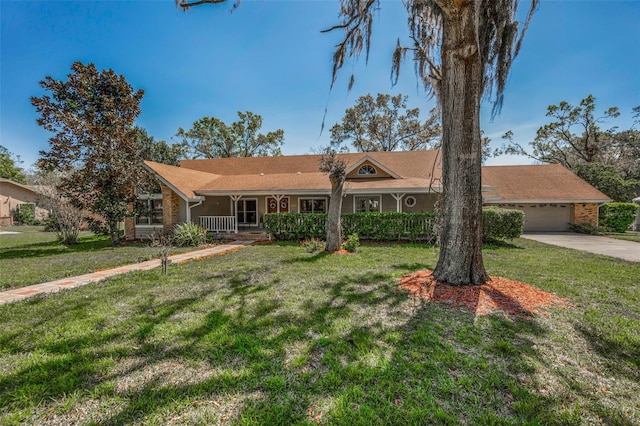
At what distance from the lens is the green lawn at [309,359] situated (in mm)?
2215

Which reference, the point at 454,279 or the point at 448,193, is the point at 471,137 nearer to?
the point at 448,193

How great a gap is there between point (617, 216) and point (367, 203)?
643 inches

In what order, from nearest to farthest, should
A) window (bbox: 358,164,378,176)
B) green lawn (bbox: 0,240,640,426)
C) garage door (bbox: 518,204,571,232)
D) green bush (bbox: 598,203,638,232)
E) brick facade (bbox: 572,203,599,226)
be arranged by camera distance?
green lawn (bbox: 0,240,640,426) < window (bbox: 358,164,378,176) < brick facade (bbox: 572,203,599,226) < garage door (bbox: 518,204,571,232) < green bush (bbox: 598,203,638,232)

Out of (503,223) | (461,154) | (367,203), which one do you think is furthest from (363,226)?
(461,154)

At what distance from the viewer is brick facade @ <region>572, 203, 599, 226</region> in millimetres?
16062

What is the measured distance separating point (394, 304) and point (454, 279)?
5.32 feet

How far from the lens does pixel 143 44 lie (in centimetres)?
953

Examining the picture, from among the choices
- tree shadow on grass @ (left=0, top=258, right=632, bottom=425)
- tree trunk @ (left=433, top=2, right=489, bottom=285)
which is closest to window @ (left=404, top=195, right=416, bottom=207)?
tree trunk @ (left=433, top=2, right=489, bottom=285)

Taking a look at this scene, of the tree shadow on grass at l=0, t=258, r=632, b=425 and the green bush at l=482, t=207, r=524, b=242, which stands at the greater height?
the green bush at l=482, t=207, r=524, b=242

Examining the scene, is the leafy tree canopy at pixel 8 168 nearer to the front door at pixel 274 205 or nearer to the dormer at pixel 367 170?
the front door at pixel 274 205

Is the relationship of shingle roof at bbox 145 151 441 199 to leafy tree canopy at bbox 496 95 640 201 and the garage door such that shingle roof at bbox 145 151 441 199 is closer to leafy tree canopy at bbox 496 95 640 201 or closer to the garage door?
the garage door

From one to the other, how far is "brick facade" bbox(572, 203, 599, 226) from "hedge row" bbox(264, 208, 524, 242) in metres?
9.68

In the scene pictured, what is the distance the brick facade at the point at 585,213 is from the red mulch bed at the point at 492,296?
15.9m

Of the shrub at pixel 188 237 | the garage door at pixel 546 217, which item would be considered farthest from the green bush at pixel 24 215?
the garage door at pixel 546 217
